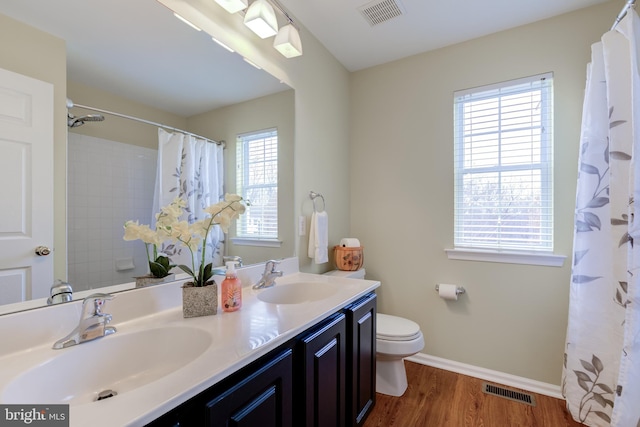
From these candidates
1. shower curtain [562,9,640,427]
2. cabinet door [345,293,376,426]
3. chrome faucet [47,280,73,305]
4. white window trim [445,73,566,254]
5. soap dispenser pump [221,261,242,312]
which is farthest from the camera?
white window trim [445,73,566,254]

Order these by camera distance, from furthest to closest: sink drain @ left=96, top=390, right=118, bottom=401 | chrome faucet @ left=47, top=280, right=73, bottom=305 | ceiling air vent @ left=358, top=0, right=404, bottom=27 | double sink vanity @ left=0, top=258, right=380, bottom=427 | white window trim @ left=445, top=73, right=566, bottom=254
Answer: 1. white window trim @ left=445, top=73, right=566, bottom=254
2. ceiling air vent @ left=358, top=0, right=404, bottom=27
3. chrome faucet @ left=47, top=280, right=73, bottom=305
4. sink drain @ left=96, top=390, right=118, bottom=401
5. double sink vanity @ left=0, top=258, right=380, bottom=427

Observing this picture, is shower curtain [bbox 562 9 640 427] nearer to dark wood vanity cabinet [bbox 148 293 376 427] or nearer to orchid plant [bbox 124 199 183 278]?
dark wood vanity cabinet [bbox 148 293 376 427]

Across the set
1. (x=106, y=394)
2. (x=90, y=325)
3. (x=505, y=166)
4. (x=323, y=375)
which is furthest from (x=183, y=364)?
(x=505, y=166)

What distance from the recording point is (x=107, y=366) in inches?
32.7

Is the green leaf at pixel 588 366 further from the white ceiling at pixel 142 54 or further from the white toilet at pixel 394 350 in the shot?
the white ceiling at pixel 142 54

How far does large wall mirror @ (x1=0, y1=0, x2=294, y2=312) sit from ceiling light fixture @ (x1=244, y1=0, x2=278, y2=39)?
205 mm

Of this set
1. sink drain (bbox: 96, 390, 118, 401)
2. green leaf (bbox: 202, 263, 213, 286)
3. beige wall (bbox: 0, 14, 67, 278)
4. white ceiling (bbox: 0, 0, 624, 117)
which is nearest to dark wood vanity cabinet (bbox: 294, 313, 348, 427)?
green leaf (bbox: 202, 263, 213, 286)

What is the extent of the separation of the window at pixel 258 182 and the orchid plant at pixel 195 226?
0.38 m

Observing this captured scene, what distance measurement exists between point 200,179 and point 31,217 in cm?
62

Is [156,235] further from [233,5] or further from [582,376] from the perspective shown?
[582,376]

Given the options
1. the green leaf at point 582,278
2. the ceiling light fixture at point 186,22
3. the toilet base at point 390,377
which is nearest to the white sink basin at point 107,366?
the ceiling light fixture at point 186,22

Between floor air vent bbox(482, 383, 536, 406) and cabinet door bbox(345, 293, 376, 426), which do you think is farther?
floor air vent bbox(482, 383, 536, 406)

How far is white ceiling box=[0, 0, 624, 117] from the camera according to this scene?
Answer: 0.95m

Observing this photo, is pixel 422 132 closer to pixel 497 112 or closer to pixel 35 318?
pixel 497 112
